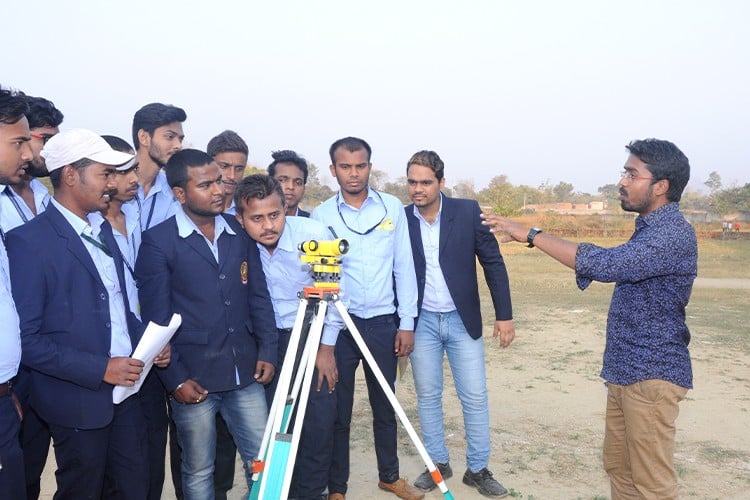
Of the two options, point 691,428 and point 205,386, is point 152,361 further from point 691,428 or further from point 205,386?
point 691,428

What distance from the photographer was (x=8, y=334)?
8.68 feet

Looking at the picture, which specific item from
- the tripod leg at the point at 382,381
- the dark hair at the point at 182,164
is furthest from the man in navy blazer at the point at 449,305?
the dark hair at the point at 182,164

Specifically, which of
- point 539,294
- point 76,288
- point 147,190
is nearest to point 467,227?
point 147,190

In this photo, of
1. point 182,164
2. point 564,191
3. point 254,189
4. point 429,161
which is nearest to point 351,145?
point 429,161

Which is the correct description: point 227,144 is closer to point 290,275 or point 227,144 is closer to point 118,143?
point 118,143

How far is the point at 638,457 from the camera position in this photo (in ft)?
11.5

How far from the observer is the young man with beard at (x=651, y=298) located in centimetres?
342

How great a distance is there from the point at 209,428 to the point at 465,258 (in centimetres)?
220

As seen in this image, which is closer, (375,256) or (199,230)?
(199,230)

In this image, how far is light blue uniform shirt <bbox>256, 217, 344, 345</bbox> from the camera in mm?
4027

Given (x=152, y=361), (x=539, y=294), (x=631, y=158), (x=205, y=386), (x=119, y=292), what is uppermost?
(x=631, y=158)

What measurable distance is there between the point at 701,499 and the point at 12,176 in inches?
188

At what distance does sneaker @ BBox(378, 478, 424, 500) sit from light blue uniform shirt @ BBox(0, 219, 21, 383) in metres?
2.80

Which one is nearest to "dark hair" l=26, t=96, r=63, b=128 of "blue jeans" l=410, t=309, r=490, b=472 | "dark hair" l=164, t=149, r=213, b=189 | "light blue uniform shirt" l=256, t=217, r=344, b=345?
"dark hair" l=164, t=149, r=213, b=189
